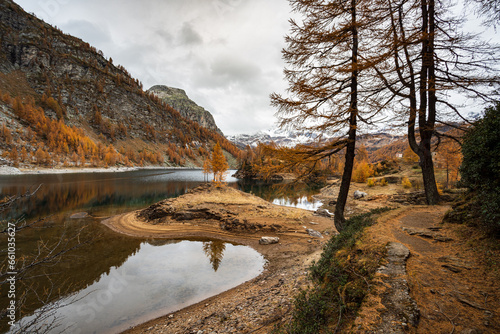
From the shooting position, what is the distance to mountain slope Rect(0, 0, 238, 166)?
92688 mm

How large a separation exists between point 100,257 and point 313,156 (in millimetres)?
15250

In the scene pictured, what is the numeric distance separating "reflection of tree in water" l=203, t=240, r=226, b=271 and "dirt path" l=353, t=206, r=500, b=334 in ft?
32.9

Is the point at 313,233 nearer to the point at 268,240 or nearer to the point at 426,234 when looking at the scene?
the point at 268,240

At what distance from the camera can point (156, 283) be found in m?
10.0

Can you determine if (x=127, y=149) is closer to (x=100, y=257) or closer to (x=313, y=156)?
(x=100, y=257)

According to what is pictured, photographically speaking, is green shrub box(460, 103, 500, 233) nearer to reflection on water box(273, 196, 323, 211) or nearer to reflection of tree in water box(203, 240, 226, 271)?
reflection of tree in water box(203, 240, 226, 271)

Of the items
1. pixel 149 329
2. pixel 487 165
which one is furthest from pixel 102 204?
pixel 487 165

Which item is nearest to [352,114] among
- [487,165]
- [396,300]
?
[487,165]

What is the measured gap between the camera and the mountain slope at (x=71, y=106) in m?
92.7

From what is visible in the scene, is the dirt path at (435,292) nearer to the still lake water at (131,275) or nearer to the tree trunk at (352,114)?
the tree trunk at (352,114)

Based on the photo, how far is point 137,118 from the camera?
17262 cm

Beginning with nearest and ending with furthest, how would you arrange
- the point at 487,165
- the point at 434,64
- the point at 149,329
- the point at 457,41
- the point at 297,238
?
1. the point at 487,165
2. the point at 149,329
3. the point at 457,41
4. the point at 434,64
5. the point at 297,238

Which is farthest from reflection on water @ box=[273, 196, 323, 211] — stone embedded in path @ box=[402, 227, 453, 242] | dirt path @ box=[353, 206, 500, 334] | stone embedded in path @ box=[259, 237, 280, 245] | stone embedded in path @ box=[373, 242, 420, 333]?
stone embedded in path @ box=[373, 242, 420, 333]

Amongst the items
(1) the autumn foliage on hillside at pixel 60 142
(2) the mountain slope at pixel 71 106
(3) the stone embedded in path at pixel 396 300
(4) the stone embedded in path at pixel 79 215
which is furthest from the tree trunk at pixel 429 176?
(2) the mountain slope at pixel 71 106
